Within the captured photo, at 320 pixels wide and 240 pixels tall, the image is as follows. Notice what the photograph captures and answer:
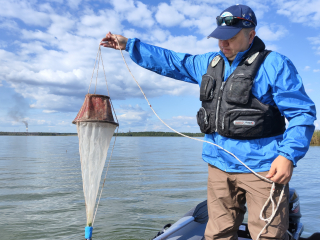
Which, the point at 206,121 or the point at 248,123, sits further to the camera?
the point at 206,121

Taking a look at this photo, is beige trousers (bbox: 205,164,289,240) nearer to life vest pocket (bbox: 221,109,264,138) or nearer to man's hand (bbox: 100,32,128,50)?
life vest pocket (bbox: 221,109,264,138)

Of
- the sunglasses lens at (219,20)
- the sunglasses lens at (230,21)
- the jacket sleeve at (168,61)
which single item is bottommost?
the jacket sleeve at (168,61)

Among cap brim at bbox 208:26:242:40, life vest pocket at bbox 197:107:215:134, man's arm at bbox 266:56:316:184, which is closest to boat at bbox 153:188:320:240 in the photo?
life vest pocket at bbox 197:107:215:134

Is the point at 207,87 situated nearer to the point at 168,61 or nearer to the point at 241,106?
the point at 241,106

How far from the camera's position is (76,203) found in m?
6.80

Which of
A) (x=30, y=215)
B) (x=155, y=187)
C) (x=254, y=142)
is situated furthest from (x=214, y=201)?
(x=155, y=187)

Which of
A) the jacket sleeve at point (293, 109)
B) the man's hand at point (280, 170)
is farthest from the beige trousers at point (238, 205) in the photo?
the jacket sleeve at point (293, 109)

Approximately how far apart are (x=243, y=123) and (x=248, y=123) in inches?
1.4

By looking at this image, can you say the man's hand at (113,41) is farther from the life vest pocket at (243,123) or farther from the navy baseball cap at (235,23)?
the life vest pocket at (243,123)

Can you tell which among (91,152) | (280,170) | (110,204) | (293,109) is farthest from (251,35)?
(110,204)

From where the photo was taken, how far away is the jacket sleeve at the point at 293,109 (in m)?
1.65

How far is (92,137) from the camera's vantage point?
236cm

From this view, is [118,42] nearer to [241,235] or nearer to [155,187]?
[241,235]

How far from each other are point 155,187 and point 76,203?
9.36ft
